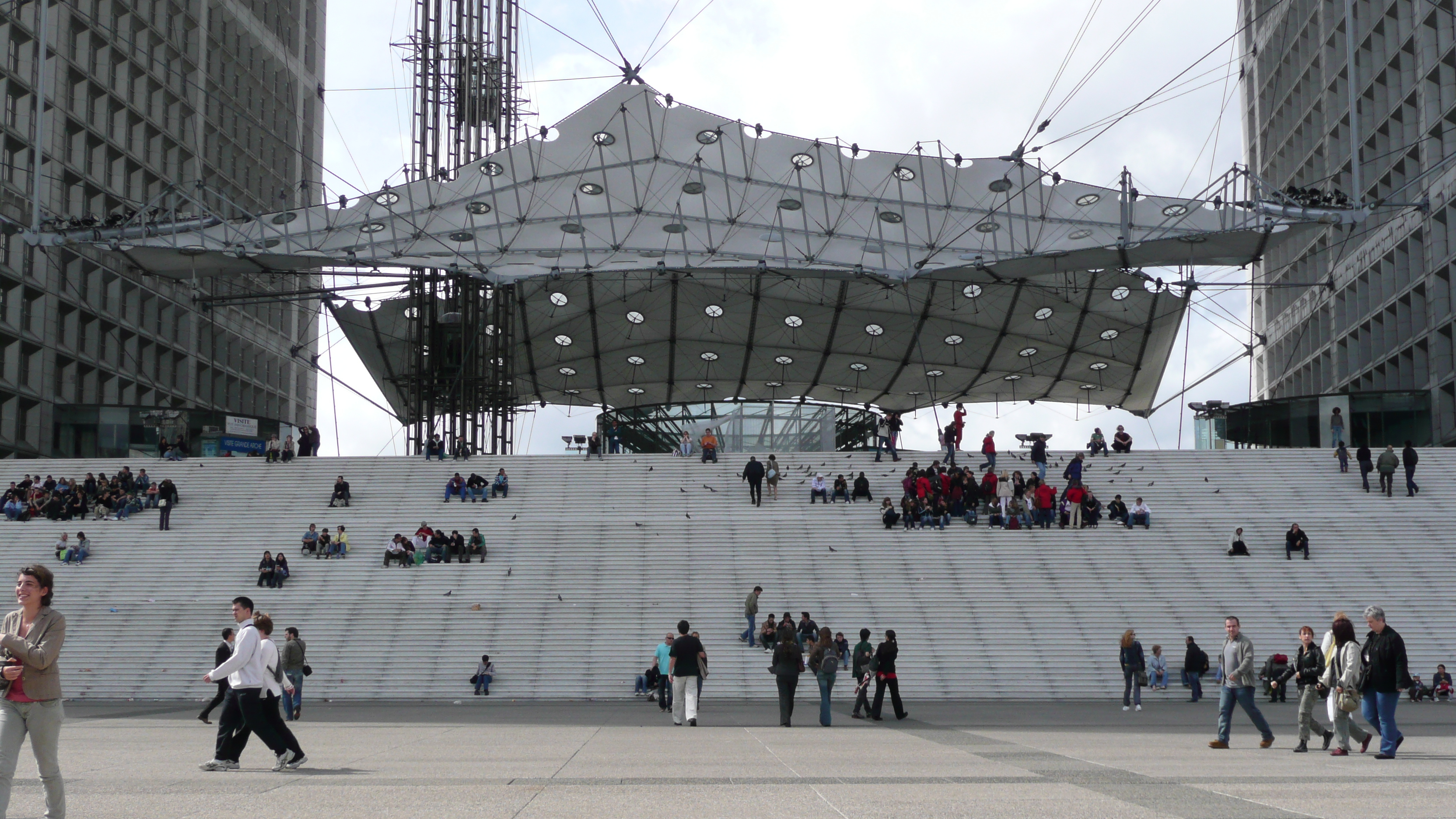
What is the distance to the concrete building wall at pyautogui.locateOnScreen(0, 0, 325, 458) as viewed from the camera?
52500mm

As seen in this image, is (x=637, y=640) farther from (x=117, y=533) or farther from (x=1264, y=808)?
(x=1264, y=808)

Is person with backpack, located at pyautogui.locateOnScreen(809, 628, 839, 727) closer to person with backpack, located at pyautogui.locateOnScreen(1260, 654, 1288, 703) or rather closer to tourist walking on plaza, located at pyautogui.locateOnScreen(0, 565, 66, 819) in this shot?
person with backpack, located at pyautogui.locateOnScreen(1260, 654, 1288, 703)

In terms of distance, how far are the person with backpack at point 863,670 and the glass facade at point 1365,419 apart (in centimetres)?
3404

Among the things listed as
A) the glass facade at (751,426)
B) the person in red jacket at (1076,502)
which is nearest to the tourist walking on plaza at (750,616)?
the person in red jacket at (1076,502)

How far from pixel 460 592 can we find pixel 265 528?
702 cm

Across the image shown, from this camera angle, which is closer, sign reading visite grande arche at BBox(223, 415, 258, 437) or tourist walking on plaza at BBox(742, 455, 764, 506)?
tourist walking on plaza at BBox(742, 455, 764, 506)

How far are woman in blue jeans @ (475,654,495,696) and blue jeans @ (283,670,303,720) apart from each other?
6.20m

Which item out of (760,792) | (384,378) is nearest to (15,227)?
(384,378)

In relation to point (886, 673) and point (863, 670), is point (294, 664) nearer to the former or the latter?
point (863, 670)

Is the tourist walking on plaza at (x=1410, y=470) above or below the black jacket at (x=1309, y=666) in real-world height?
above

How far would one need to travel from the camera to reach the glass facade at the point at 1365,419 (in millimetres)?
49969

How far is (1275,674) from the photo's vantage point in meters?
25.4

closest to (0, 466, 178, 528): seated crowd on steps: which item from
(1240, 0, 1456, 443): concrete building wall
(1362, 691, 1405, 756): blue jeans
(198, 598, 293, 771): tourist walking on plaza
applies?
(198, 598, 293, 771): tourist walking on plaza

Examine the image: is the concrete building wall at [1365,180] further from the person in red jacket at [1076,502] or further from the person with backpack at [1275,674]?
the person with backpack at [1275,674]
